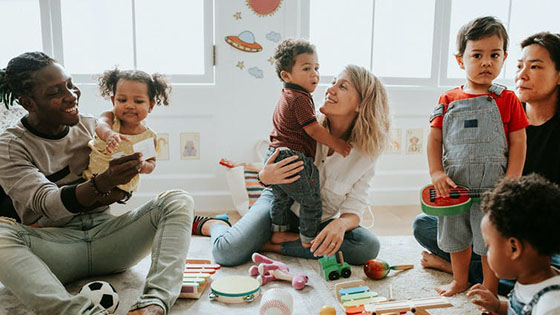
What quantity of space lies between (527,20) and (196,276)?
286 cm

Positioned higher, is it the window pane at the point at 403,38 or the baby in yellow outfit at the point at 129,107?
the window pane at the point at 403,38

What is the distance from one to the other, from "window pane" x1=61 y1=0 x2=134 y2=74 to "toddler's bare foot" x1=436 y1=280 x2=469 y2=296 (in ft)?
6.99

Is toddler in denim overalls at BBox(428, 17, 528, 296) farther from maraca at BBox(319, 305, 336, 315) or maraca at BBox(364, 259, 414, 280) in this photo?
maraca at BBox(319, 305, 336, 315)

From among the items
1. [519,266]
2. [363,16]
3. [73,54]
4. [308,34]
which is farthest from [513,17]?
[73,54]

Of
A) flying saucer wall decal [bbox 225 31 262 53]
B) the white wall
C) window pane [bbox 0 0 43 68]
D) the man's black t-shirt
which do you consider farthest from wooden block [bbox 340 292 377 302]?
window pane [bbox 0 0 43 68]

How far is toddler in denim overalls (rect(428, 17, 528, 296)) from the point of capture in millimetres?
1602

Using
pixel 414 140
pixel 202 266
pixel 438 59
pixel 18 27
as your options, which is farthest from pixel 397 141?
pixel 18 27

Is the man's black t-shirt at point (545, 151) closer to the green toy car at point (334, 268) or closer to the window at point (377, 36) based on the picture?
the green toy car at point (334, 268)

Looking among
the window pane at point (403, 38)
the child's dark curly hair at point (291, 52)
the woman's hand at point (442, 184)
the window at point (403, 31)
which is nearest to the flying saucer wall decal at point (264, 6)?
the window at point (403, 31)

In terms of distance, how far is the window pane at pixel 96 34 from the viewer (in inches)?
110

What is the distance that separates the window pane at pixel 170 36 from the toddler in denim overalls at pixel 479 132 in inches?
67.8

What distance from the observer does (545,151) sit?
1697 millimetres

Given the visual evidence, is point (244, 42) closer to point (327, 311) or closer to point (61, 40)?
point (61, 40)

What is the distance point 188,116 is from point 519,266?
218 cm
